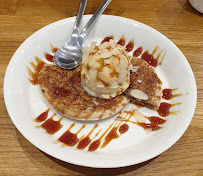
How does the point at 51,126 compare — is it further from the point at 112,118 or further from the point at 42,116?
the point at 112,118

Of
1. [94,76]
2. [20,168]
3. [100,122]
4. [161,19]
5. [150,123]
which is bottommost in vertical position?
[20,168]

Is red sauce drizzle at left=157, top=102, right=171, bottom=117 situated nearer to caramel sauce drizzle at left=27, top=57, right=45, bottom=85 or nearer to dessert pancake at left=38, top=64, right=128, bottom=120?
dessert pancake at left=38, top=64, right=128, bottom=120

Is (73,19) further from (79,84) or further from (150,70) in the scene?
(150,70)

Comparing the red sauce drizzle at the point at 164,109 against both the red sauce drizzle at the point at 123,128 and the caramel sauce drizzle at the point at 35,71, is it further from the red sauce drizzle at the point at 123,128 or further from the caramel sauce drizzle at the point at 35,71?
the caramel sauce drizzle at the point at 35,71

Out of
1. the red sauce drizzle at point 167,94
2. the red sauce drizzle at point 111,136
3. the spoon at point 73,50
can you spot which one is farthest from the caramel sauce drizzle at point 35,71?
the red sauce drizzle at point 167,94

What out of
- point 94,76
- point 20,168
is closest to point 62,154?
point 20,168

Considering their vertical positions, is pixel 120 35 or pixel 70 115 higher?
pixel 120 35
